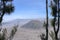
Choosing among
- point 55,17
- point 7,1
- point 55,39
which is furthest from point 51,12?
point 7,1

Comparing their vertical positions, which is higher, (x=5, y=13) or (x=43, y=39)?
(x=5, y=13)

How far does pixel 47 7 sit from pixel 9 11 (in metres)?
5.49

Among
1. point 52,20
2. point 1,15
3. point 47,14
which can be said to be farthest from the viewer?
point 52,20

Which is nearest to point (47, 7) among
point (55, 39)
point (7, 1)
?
point (55, 39)

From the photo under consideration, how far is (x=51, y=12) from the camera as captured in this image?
68.6 ft

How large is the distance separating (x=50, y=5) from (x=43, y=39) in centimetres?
326

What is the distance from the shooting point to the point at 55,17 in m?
20.9

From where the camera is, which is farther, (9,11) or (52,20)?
(52,20)

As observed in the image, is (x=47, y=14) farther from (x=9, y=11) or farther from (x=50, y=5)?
(x=9, y=11)

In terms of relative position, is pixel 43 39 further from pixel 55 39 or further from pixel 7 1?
pixel 7 1

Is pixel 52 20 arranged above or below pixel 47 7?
below

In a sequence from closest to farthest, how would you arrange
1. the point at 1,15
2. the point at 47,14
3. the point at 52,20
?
the point at 1,15, the point at 47,14, the point at 52,20

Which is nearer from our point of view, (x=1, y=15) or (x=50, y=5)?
(x=1, y=15)

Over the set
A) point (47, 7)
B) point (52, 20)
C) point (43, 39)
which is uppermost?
point (47, 7)
